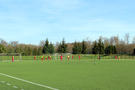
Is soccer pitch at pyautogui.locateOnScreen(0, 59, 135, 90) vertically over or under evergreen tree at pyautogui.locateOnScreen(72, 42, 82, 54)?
under

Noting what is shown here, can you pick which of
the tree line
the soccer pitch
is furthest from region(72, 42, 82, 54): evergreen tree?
the soccer pitch

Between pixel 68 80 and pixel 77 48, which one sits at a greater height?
pixel 77 48

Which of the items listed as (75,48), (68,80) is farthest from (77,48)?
(68,80)

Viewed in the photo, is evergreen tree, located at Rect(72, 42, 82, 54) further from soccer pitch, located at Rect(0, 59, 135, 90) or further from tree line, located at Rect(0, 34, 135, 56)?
soccer pitch, located at Rect(0, 59, 135, 90)

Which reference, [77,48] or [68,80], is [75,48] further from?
[68,80]

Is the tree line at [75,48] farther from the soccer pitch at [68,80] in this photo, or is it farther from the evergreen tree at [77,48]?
the soccer pitch at [68,80]

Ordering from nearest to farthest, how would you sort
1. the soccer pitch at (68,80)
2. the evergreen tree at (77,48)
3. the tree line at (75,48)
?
the soccer pitch at (68,80) < the tree line at (75,48) < the evergreen tree at (77,48)

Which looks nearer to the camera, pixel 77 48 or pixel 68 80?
pixel 68 80

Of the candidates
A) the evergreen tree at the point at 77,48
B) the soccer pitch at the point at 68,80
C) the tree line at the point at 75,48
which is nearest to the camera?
the soccer pitch at the point at 68,80

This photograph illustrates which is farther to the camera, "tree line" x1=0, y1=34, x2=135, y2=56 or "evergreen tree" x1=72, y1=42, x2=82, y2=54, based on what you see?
"evergreen tree" x1=72, y1=42, x2=82, y2=54

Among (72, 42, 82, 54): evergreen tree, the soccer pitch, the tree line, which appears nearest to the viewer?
the soccer pitch

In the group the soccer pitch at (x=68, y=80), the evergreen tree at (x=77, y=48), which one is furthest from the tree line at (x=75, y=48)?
the soccer pitch at (x=68, y=80)

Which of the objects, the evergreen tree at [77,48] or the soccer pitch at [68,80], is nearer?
the soccer pitch at [68,80]

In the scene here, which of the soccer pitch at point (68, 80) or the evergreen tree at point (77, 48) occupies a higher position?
→ the evergreen tree at point (77, 48)
